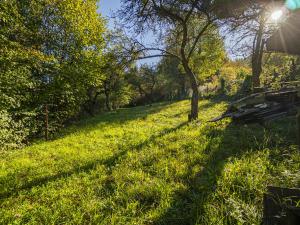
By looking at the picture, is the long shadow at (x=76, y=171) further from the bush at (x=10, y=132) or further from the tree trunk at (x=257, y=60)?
the tree trunk at (x=257, y=60)

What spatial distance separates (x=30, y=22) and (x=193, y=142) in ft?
50.5

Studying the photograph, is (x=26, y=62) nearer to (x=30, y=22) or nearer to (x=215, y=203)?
(x=30, y=22)

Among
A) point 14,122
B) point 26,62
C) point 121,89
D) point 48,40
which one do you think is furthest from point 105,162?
point 121,89

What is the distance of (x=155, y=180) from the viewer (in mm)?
5680

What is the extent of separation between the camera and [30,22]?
56.1ft

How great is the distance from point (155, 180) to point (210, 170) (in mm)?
1412

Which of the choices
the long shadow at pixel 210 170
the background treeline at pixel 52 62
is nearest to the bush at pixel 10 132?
the background treeline at pixel 52 62

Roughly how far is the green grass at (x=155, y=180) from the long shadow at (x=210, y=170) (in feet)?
0.06

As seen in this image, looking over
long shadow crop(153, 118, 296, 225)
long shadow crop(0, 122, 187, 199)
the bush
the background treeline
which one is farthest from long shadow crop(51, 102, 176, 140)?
long shadow crop(153, 118, 296, 225)

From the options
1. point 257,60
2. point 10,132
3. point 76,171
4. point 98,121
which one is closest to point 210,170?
point 76,171

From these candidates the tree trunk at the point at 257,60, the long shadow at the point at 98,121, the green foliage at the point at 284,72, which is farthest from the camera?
the tree trunk at the point at 257,60

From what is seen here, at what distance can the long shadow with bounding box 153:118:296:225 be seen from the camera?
4219 millimetres

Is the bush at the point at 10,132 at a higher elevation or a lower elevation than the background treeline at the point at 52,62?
lower

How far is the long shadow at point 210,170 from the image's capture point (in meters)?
4.22
